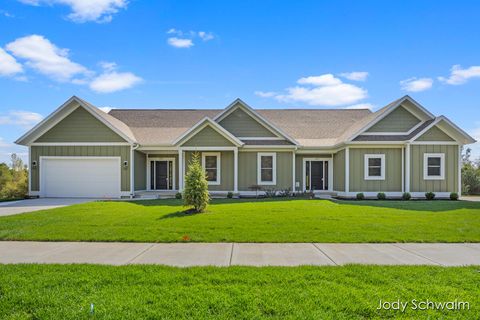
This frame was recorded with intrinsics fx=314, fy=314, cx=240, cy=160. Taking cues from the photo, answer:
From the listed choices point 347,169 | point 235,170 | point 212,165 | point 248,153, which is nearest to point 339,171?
point 347,169

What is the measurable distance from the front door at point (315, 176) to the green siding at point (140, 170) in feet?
34.7

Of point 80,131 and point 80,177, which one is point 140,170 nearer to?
point 80,177

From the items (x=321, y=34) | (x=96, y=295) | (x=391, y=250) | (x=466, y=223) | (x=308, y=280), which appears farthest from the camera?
(x=321, y=34)

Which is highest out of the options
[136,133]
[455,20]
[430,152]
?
[455,20]

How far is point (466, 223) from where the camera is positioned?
31.0 ft

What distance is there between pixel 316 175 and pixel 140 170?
1131cm

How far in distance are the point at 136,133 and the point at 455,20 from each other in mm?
18615

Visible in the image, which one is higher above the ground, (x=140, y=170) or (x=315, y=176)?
(x=140, y=170)

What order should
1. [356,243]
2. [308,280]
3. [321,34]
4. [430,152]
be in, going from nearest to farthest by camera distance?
[308,280]
[356,243]
[321,34]
[430,152]

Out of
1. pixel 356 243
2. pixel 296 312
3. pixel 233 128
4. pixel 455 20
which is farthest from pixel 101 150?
pixel 455 20

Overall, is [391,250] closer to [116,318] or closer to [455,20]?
[116,318]

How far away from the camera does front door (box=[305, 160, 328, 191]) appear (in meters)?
20.3

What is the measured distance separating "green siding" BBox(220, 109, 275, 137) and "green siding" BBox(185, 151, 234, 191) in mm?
1467

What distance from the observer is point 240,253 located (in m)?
6.31
